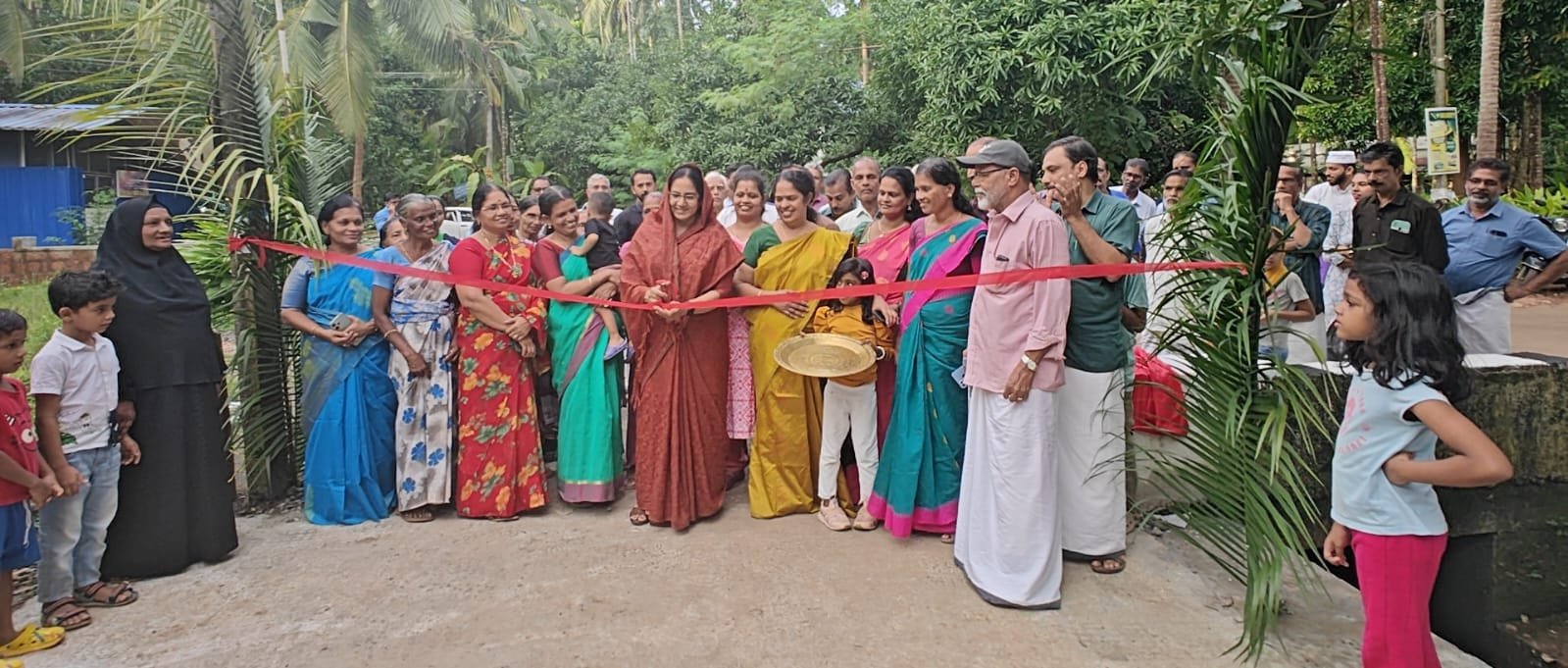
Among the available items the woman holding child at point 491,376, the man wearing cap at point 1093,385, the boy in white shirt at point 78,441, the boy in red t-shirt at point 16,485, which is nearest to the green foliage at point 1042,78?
the man wearing cap at point 1093,385

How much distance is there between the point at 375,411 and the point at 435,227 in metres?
0.94

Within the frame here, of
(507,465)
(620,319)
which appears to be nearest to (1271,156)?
(620,319)

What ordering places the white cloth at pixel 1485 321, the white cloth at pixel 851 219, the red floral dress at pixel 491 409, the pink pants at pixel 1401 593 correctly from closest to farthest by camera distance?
the pink pants at pixel 1401 593 → the red floral dress at pixel 491 409 → the white cloth at pixel 1485 321 → the white cloth at pixel 851 219

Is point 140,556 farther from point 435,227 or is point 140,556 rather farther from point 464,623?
point 435,227

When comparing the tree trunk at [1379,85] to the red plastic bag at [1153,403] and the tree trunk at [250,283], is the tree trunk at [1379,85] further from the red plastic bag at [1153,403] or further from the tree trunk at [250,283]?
the tree trunk at [250,283]

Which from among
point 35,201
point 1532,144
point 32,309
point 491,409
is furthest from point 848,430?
point 35,201

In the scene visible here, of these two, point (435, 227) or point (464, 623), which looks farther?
point (435, 227)

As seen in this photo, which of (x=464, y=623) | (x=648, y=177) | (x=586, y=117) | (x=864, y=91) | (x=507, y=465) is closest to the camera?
(x=464, y=623)

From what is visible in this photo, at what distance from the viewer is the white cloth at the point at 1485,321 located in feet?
16.0

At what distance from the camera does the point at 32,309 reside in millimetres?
11859

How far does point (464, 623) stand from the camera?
138 inches

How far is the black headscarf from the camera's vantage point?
12.4 feet

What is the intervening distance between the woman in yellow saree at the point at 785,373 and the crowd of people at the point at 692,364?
14mm

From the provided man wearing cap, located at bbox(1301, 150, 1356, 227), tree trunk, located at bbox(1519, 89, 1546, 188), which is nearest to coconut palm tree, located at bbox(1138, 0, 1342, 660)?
man wearing cap, located at bbox(1301, 150, 1356, 227)
